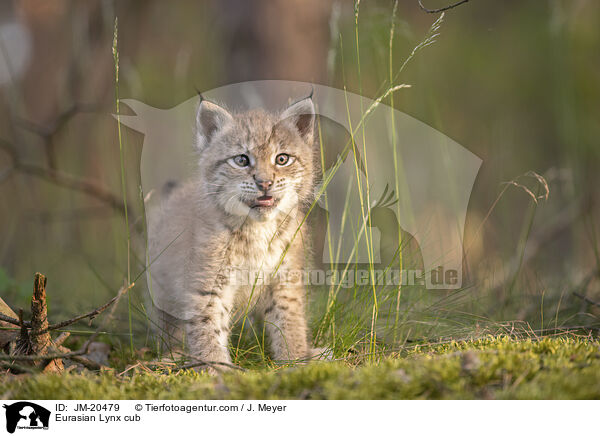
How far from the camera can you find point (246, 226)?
2.51 meters

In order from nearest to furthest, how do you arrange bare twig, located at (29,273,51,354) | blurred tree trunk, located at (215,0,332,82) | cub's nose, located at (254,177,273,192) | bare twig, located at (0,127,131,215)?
1. bare twig, located at (29,273,51,354)
2. cub's nose, located at (254,177,273,192)
3. bare twig, located at (0,127,131,215)
4. blurred tree trunk, located at (215,0,332,82)

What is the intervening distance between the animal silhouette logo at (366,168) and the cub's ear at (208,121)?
9 centimetres

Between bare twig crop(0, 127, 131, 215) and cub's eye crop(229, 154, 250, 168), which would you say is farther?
bare twig crop(0, 127, 131, 215)

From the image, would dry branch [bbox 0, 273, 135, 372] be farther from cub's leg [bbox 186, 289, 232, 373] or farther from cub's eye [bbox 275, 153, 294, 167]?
cub's eye [bbox 275, 153, 294, 167]

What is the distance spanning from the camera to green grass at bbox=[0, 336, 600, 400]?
146 centimetres

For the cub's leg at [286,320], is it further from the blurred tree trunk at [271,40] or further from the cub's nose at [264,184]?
the blurred tree trunk at [271,40]

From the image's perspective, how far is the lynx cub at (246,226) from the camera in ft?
7.91

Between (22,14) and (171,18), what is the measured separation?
2.13m

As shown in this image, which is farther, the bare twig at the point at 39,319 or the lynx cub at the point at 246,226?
the lynx cub at the point at 246,226

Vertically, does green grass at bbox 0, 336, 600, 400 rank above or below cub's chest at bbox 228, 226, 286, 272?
below

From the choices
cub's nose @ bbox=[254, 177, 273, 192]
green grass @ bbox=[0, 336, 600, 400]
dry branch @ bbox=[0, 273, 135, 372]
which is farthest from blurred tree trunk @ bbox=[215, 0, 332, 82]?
green grass @ bbox=[0, 336, 600, 400]
